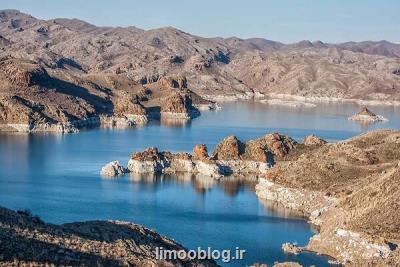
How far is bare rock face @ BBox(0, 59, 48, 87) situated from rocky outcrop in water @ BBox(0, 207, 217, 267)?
360ft

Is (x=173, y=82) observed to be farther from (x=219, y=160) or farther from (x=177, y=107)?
(x=219, y=160)

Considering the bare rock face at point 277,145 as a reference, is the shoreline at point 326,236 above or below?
below

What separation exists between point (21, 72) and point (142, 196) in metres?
81.4

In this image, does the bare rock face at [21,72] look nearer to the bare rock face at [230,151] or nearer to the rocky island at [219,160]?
the rocky island at [219,160]

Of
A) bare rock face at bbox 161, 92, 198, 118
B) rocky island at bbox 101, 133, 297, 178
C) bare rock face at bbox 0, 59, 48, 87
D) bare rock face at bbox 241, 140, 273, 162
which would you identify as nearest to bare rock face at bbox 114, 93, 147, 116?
bare rock face at bbox 161, 92, 198, 118

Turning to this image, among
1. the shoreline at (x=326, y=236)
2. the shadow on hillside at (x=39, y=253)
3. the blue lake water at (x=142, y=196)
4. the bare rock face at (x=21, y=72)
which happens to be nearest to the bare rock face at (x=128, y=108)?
the bare rock face at (x=21, y=72)

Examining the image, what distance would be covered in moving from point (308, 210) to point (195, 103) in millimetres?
126439

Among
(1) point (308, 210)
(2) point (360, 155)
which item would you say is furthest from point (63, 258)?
(2) point (360, 155)

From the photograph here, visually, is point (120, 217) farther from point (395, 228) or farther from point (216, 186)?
point (395, 228)

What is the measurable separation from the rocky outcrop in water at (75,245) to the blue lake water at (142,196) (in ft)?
38.3

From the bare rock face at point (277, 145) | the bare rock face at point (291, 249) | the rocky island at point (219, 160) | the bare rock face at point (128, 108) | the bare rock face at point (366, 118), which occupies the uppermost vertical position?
the bare rock face at point (128, 108)

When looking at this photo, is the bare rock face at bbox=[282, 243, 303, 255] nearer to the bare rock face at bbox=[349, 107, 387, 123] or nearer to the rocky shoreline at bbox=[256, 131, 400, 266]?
the rocky shoreline at bbox=[256, 131, 400, 266]

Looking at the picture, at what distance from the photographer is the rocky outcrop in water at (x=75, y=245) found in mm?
27453

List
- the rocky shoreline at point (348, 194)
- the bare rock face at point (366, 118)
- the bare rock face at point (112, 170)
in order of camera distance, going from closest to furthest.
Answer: the rocky shoreline at point (348, 194), the bare rock face at point (112, 170), the bare rock face at point (366, 118)
